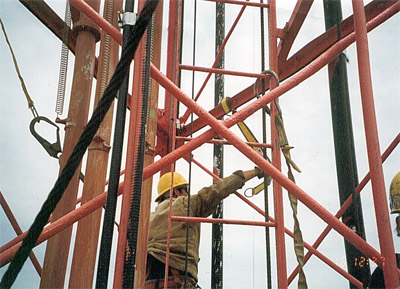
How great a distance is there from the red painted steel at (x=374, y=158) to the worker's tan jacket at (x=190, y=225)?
1751 mm

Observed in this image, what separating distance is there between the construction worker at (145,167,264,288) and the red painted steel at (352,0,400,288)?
1.69 metres

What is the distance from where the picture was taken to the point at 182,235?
14.0 ft

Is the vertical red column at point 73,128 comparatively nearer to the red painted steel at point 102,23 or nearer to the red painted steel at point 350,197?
the red painted steel at point 102,23

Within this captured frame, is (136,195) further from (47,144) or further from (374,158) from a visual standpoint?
(47,144)

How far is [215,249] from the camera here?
6.03m

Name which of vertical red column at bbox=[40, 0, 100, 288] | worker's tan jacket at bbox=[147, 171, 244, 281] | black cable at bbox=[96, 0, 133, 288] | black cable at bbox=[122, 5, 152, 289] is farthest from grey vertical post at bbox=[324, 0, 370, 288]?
black cable at bbox=[96, 0, 133, 288]

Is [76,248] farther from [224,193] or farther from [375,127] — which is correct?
[375,127]

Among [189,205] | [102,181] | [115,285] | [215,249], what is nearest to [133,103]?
[115,285]

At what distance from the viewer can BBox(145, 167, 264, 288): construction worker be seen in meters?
4.07

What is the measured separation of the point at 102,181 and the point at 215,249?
9.50 ft

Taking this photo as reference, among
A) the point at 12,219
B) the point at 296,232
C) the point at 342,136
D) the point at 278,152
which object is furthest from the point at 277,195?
the point at 12,219

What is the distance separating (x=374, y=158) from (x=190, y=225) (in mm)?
2253

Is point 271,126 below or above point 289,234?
above

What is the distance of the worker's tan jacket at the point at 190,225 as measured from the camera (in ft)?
13.3
